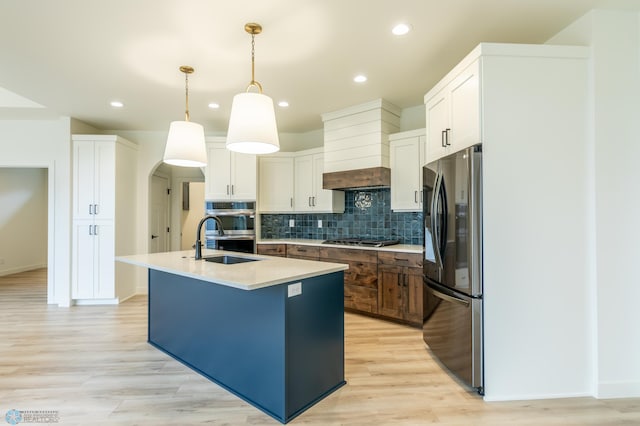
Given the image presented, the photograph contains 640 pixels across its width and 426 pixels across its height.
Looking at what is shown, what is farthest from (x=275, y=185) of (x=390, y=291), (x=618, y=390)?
(x=618, y=390)

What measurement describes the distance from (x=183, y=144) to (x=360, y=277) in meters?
2.48

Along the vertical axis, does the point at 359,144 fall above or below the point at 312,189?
above

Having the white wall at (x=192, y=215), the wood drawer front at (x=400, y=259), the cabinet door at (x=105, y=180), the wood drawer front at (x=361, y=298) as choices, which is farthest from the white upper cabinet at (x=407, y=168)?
the white wall at (x=192, y=215)

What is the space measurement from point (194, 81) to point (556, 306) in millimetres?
3709

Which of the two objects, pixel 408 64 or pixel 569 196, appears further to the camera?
pixel 408 64

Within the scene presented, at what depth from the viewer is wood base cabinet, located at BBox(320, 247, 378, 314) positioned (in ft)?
12.7

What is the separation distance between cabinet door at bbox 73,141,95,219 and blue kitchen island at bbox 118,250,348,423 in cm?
253

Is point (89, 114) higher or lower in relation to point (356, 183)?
higher

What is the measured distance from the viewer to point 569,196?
7.34 ft

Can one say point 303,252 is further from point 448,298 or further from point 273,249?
point 448,298

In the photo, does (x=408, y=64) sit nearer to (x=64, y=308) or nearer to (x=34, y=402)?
(x=34, y=402)

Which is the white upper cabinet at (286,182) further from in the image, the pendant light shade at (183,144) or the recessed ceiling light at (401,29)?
the recessed ceiling light at (401,29)

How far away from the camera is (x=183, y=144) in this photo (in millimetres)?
2723

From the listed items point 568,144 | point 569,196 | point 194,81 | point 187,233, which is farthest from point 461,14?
point 187,233
